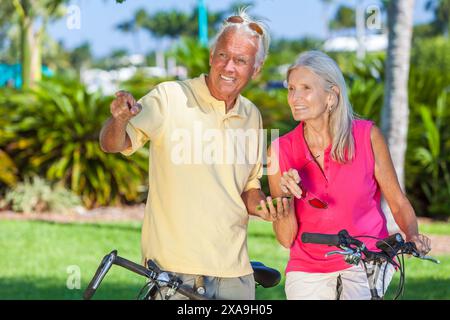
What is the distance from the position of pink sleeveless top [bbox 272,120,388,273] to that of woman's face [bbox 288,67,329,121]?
0.20m

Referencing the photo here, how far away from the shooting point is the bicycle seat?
13.4ft

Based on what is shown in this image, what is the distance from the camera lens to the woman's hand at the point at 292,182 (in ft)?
12.1

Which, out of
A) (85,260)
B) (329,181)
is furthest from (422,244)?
(85,260)

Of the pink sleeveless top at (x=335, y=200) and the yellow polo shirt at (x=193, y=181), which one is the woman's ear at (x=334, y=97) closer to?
the pink sleeveless top at (x=335, y=200)

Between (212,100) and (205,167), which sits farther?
(212,100)

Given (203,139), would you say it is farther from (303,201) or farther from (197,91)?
(303,201)

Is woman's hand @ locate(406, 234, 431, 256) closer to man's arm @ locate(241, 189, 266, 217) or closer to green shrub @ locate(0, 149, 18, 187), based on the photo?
man's arm @ locate(241, 189, 266, 217)

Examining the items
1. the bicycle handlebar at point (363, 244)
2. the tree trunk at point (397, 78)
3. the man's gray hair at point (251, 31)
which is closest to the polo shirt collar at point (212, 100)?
the man's gray hair at point (251, 31)

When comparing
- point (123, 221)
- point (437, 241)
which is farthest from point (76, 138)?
point (437, 241)

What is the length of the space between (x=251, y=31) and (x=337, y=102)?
47 centimetres

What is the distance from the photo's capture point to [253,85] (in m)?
17.1

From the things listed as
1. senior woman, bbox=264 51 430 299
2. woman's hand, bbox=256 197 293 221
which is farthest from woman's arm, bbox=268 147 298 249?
woman's hand, bbox=256 197 293 221

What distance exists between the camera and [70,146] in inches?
629

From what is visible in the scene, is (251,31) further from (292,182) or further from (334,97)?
(292,182)
